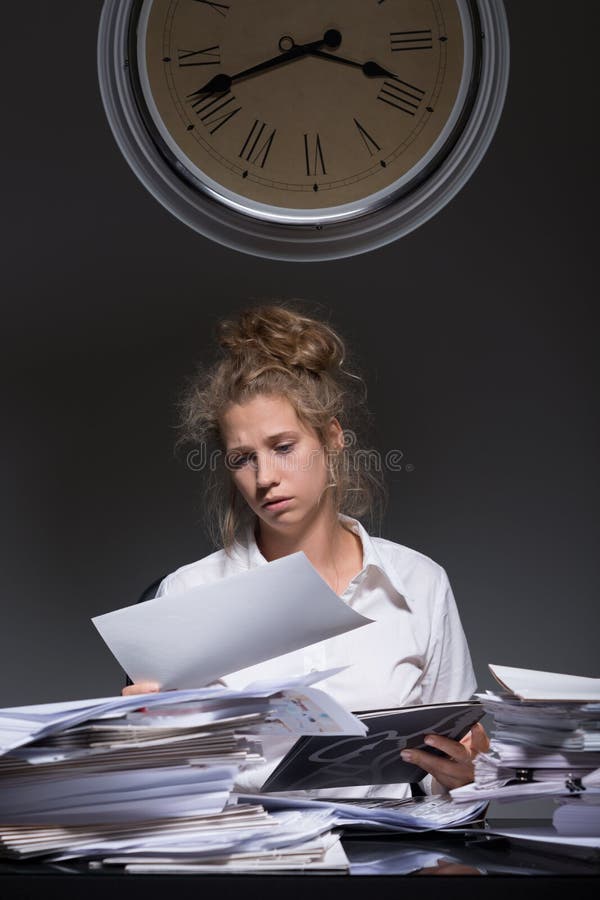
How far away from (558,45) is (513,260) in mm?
534

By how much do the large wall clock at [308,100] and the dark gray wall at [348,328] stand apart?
0.38ft

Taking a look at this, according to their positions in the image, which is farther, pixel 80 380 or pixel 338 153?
pixel 80 380

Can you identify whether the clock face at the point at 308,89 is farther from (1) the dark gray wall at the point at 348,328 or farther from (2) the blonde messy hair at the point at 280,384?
(2) the blonde messy hair at the point at 280,384

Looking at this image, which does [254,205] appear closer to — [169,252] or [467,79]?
[169,252]

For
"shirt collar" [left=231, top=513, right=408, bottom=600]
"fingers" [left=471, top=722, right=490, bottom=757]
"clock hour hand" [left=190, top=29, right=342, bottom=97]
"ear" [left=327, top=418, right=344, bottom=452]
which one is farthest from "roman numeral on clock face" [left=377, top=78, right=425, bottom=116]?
"fingers" [left=471, top=722, right=490, bottom=757]

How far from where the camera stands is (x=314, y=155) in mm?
2260

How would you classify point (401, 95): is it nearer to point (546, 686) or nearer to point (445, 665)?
point (445, 665)

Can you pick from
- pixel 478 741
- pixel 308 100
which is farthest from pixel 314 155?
pixel 478 741

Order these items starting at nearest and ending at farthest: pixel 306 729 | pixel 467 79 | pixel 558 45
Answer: pixel 306 729, pixel 467 79, pixel 558 45

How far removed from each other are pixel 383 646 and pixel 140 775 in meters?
0.85

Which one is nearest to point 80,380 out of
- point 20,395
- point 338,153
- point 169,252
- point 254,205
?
point 20,395

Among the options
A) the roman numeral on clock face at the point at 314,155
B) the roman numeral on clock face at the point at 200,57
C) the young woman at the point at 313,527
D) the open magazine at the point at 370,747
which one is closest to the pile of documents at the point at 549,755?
the open magazine at the point at 370,747

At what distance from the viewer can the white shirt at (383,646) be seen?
4.85ft

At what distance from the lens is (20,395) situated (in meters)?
2.40
